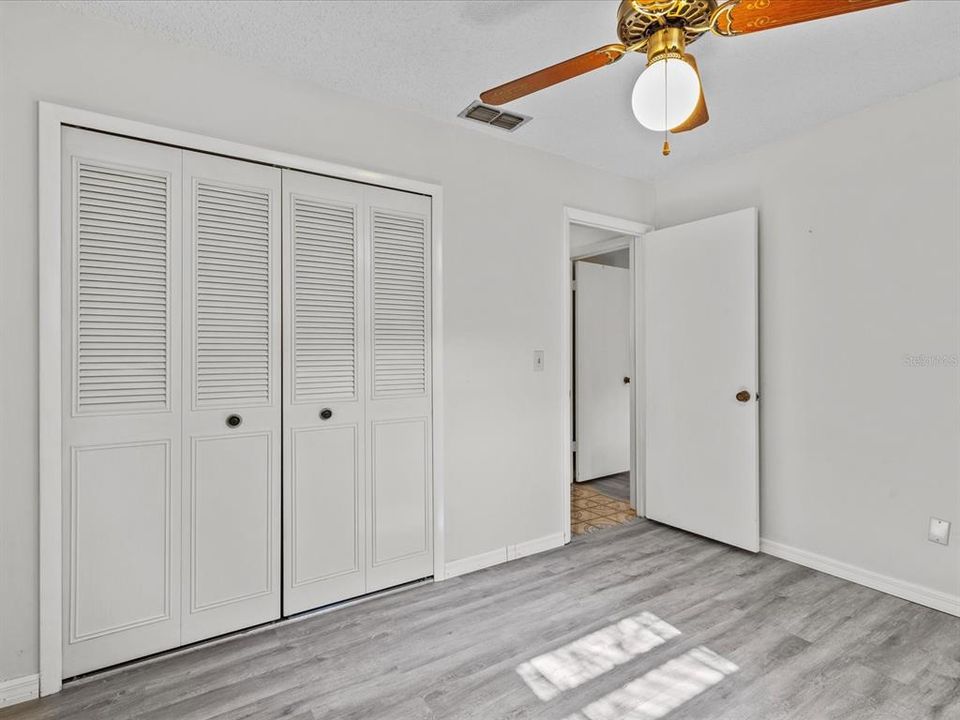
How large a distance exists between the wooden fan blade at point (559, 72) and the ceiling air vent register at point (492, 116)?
0.89 m

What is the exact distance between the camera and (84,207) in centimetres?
193

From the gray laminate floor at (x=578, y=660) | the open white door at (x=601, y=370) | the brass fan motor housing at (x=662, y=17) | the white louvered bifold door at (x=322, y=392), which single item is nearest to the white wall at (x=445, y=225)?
the white louvered bifold door at (x=322, y=392)

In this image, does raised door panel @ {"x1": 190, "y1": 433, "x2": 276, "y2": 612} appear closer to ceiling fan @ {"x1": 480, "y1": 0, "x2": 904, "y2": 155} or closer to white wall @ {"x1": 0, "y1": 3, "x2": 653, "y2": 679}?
white wall @ {"x1": 0, "y1": 3, "x2": 653, "y2": 679}

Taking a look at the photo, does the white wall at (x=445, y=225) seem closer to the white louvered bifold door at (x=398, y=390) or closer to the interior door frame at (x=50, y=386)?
the interior door frame at (x=50, y=386)

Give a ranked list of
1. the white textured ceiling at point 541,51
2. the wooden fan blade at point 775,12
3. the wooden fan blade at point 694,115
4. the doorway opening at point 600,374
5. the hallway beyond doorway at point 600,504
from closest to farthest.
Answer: the wooden fan blade at point 775,12
the wooden fan blade at point 694,115
the white textured ceiling at point 541,51
the hallway beyond doorway at point 600,504
the doorway opening at point 600,374

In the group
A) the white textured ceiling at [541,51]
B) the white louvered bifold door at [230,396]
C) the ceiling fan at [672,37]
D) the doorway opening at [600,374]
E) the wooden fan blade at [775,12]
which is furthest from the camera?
the doorway opening at [600,374]

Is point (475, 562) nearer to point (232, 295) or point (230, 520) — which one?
point (230, 520)

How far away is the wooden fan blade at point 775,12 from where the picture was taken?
1.25m

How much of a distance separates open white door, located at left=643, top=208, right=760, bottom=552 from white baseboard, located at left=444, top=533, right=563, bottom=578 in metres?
0.92

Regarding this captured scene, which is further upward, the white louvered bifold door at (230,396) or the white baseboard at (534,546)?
the white louvered bifold door at (230,396)

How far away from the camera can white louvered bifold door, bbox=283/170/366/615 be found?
2369 mm

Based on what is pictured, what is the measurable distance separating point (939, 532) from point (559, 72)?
2.71 meters

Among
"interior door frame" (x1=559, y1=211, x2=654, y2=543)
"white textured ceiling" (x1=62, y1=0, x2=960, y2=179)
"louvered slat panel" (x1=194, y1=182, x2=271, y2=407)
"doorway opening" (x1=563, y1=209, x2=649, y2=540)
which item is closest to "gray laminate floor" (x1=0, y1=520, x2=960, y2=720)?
"interior door frame" (x1=559, y1=211, x2=654, y2=543)

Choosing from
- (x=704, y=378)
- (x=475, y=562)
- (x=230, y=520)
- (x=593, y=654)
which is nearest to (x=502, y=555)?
(x=475, y=562)
